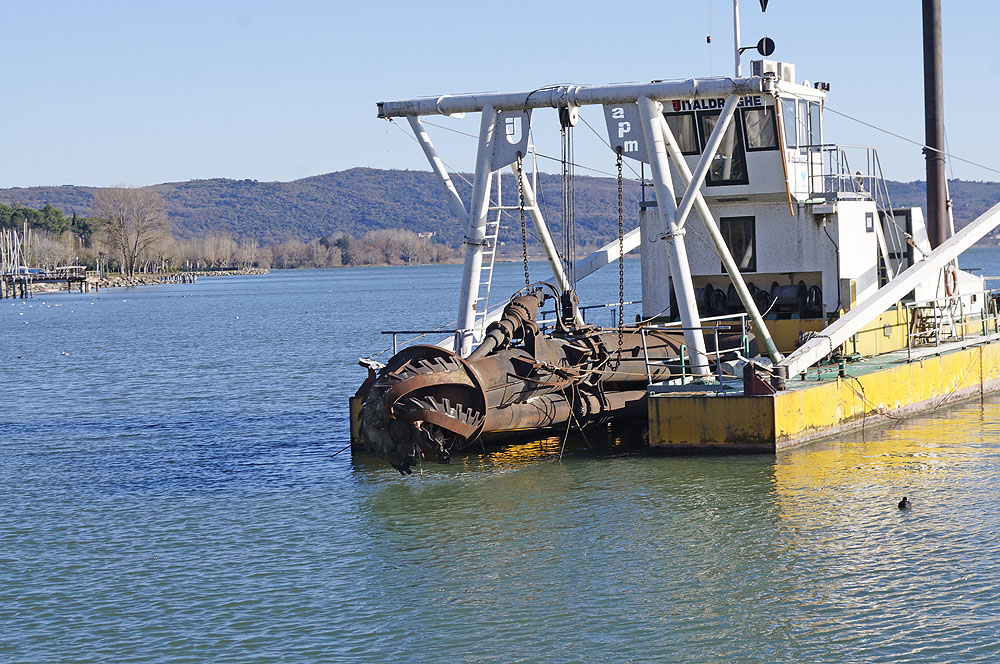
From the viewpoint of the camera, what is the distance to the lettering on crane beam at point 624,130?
56.9ft

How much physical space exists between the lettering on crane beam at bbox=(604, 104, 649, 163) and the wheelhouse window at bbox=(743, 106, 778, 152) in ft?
10.6

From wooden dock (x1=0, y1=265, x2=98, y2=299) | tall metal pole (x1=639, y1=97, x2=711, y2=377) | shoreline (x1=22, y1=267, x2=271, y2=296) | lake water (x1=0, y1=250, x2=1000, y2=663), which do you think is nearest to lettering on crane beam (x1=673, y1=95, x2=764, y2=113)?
tall metal pole (x1=639, y1=97, x2=711, y2=377)

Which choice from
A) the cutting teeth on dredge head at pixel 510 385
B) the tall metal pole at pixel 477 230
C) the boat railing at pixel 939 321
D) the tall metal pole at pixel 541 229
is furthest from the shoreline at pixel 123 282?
the cutting teeth on dredge head at pixel 510 385

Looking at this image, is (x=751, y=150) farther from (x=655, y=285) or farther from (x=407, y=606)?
(x=407, y=606)

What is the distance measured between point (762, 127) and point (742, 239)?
2.01m

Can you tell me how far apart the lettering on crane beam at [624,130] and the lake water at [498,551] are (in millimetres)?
4283

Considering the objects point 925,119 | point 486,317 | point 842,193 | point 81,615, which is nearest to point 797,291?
point 842,193

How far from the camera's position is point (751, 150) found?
65.7ft

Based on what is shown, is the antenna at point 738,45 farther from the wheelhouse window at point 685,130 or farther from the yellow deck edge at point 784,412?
the yellow deck edge at point 784,412

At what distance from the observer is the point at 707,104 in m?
20.1

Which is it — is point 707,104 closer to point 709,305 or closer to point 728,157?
point 728,157

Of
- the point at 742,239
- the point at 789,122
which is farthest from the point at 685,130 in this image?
the point at 742,239

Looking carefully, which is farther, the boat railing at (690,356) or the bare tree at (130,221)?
the bare tree at (130,221)

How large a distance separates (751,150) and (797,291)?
2.59 metres
